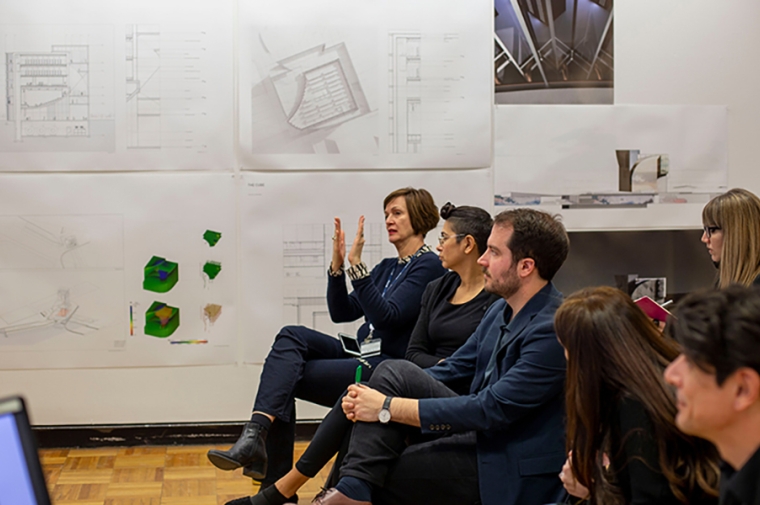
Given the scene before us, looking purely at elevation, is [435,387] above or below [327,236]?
below

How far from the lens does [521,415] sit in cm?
208

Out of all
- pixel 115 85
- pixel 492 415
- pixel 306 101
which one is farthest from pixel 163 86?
pixel 492 415

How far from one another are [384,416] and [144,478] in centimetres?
165

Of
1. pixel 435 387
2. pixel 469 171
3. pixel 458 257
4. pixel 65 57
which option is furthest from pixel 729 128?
pixel 65 57

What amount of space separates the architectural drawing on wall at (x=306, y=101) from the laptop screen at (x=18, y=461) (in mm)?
3120

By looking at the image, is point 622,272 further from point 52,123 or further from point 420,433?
point 52,123

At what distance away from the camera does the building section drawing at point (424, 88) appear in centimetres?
390

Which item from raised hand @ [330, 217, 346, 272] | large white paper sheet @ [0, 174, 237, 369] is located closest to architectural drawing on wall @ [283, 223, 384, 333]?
large white paper sheet @ [0, 174, 237, 369]

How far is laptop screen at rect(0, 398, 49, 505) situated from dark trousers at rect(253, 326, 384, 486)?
2.13m

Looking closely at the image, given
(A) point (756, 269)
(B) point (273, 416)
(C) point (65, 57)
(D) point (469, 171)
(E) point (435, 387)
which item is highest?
(C) point (65, 57)

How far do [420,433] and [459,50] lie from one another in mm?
2270

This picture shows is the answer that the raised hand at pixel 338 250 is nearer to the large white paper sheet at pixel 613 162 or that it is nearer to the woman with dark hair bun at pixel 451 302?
the woman with dark hair bun at pixel 451 302

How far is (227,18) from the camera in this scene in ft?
12.5

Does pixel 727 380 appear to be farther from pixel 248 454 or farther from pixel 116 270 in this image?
→ pixel 116 270
